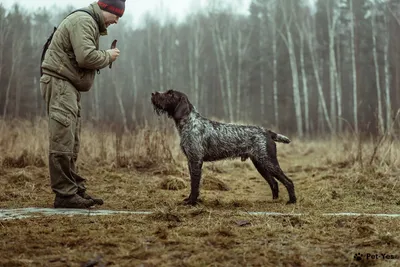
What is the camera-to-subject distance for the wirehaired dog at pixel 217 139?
6219mm

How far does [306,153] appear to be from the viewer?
686 inches

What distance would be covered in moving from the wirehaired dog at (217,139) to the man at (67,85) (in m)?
1.24

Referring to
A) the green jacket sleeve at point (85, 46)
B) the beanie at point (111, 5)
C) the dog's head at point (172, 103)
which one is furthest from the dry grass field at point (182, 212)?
the beanie at point (111, 5)

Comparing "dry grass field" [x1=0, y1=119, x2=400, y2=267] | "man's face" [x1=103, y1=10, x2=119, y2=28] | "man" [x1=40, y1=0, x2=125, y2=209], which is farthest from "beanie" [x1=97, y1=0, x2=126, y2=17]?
"dry grass field" [x1=0, y1=119, x2=400, y2=267]

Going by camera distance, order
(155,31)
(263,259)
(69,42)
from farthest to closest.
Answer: (155,31) < (69,42) < (263,259)

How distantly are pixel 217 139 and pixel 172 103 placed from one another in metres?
0.79

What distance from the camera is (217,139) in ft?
20.9

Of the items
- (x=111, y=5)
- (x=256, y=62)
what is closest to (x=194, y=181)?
(x=111, y=5)

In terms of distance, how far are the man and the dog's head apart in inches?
41.6

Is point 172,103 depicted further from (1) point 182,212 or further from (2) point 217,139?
(1) point 182,212

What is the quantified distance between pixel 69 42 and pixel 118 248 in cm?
291

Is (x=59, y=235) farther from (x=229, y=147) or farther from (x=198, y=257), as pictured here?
(x=229, y=147)

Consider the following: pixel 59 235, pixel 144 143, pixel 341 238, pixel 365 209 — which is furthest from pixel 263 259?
pixel 144 143

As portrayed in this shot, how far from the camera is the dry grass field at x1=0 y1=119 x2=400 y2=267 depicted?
307cm
